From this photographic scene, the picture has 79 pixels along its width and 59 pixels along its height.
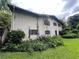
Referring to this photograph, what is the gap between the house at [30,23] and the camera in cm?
1729

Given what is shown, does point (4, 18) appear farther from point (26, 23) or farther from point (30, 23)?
point (30, 23)

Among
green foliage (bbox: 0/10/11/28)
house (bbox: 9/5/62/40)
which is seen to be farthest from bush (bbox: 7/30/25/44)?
house (bbox: 9/5/62/40)

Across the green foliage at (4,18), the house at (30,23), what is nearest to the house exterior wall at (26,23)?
the house at (30,23)

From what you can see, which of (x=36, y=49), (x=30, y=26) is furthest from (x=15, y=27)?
(x=36, y=49)

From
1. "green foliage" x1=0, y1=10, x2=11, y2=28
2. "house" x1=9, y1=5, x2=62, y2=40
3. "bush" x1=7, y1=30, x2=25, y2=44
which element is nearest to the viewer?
"green foliage" x1=0, y1=10, x2=11, y2=28

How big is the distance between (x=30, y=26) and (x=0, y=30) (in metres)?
5.74

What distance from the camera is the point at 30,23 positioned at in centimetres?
2025

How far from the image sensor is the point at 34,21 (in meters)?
21.4

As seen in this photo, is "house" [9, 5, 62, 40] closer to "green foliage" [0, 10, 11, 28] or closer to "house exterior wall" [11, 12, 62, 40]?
"house exterior wall" [11, 12, 62, 40]

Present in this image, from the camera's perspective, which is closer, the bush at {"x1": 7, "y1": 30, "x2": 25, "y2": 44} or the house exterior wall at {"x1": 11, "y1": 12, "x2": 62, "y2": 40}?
the bush at {"x1": 7, "y1": 30, "x2": 25, "y2": 44}

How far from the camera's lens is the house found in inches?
681

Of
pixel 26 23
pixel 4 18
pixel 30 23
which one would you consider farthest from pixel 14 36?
pixel 30 23

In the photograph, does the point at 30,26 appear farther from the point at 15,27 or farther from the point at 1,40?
the point at 1,40

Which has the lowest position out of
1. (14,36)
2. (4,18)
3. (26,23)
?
(14,36)
